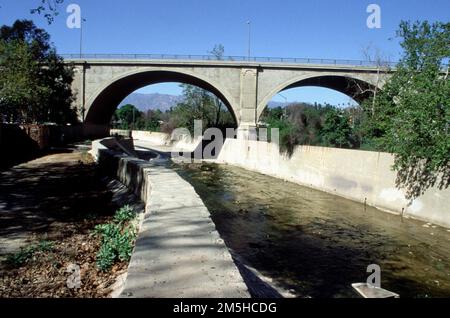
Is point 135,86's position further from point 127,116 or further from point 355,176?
point 127,116

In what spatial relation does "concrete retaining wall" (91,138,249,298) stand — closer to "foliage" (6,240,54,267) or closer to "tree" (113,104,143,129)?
"foliage" (6,240,54,267)

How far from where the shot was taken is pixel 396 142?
17.1 metres

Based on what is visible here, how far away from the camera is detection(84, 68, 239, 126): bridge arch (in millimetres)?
47688

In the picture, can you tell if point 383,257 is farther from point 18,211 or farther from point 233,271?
point 18,211

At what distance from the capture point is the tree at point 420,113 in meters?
15.1

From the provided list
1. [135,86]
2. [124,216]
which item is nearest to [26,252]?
[124,216]

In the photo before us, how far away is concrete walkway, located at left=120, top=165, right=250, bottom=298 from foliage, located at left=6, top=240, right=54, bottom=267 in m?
2.04

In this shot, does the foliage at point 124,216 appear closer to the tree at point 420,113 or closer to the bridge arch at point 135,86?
the tree at point 420,113

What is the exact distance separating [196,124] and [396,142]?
146 ft

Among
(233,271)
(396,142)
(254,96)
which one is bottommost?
(233,271)

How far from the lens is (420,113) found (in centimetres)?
1533

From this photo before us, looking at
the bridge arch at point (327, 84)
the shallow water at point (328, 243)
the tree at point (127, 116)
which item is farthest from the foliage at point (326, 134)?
the tree at point (127, 116)
